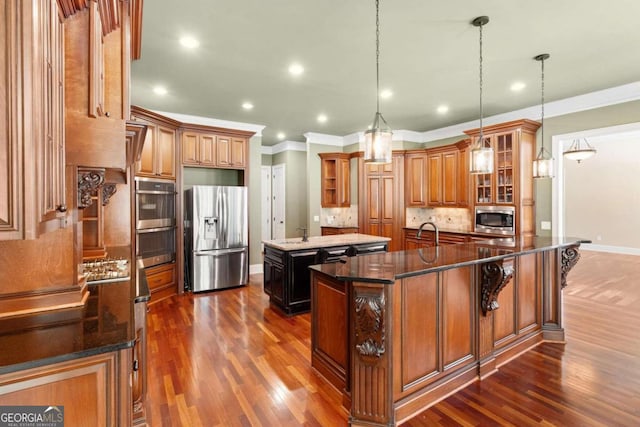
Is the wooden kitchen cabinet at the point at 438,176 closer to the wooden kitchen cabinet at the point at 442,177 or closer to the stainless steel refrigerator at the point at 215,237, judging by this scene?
the wooden kitchen cabinet at the point at 442,177

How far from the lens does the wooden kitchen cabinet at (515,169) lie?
16.0 feet

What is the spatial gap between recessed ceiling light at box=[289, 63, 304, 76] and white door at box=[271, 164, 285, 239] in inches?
156

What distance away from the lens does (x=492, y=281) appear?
7.93 feet

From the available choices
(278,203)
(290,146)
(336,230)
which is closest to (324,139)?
(290,146)

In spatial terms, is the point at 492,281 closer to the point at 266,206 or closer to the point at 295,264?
the point at 295,264

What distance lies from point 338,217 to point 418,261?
5.00 meters

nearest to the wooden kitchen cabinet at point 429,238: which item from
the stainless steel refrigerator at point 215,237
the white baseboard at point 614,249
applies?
the stainless steel refrigerator at point 215,237

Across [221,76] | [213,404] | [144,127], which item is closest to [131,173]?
[221,76]

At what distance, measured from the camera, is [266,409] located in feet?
6.97

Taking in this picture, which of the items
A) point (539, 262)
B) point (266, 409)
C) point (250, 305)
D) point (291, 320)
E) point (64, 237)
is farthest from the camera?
point (250, 305)

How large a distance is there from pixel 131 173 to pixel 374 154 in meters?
3.04

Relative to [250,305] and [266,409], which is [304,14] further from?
[250,305]

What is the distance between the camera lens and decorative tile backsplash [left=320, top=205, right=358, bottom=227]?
281 inches

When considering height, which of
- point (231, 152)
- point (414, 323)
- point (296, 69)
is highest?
point (296, 69)
